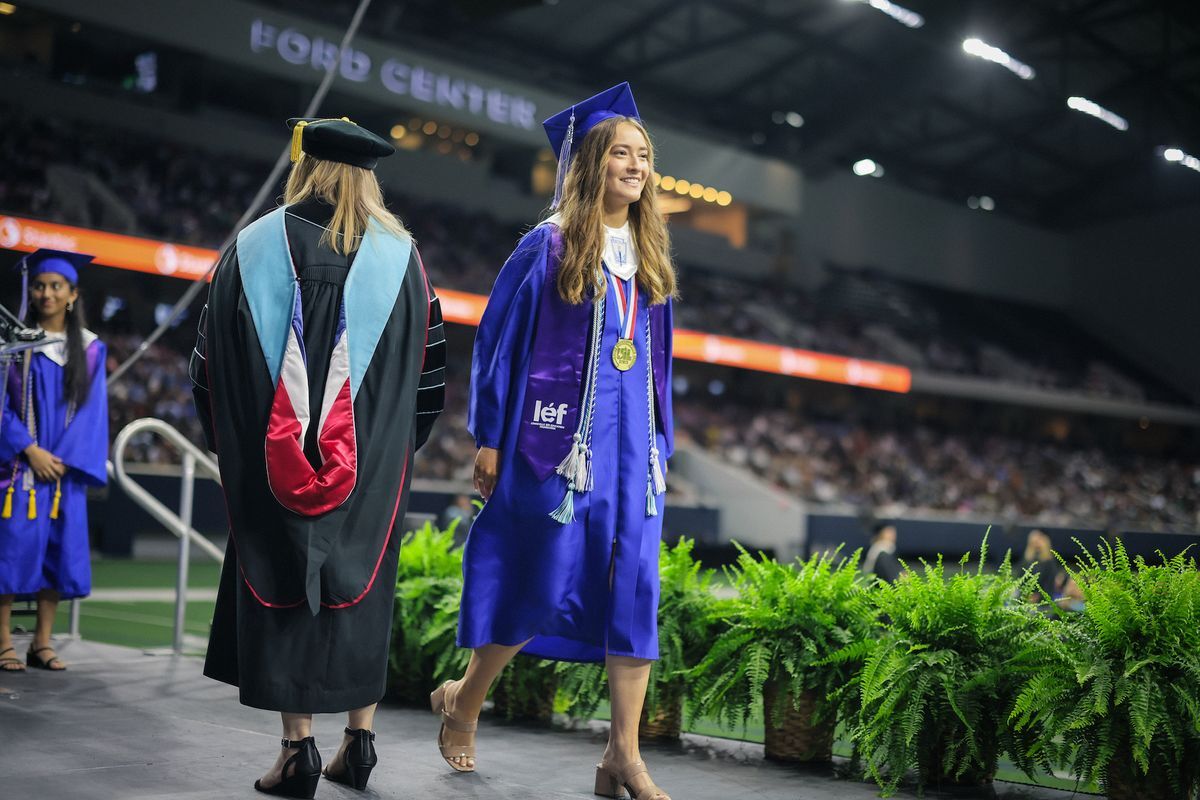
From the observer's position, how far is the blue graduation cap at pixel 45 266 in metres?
5.12

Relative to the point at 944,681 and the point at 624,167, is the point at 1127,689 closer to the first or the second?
the point at 944,681

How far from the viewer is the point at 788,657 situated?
3941 mm

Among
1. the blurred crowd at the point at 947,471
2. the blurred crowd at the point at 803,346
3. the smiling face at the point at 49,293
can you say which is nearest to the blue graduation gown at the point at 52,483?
the smiling face at the point at 49,293

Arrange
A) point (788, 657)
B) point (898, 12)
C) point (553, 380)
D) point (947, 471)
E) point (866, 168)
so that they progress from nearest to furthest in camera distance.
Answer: point (553, 380)
point (788, 657)
point (898, 12)
point (947, 471)
point (866, 168)

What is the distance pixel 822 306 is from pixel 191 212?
1599cm

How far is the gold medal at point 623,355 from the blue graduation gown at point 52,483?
286 centimetres

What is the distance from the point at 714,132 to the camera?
28500 mm

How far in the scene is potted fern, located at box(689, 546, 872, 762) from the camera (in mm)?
3904

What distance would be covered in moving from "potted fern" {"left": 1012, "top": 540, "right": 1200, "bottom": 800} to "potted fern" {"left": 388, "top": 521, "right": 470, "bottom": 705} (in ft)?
6.86

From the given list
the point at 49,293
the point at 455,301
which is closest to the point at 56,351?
the point at 49,293

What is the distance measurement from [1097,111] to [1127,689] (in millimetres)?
27004

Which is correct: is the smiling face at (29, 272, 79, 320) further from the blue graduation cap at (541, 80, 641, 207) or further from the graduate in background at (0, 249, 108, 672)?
the blue graduation cap at (541, 80, 641, 207)

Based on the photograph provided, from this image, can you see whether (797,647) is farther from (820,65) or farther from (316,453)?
(820,65)

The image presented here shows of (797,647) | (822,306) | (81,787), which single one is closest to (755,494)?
(822,306)
